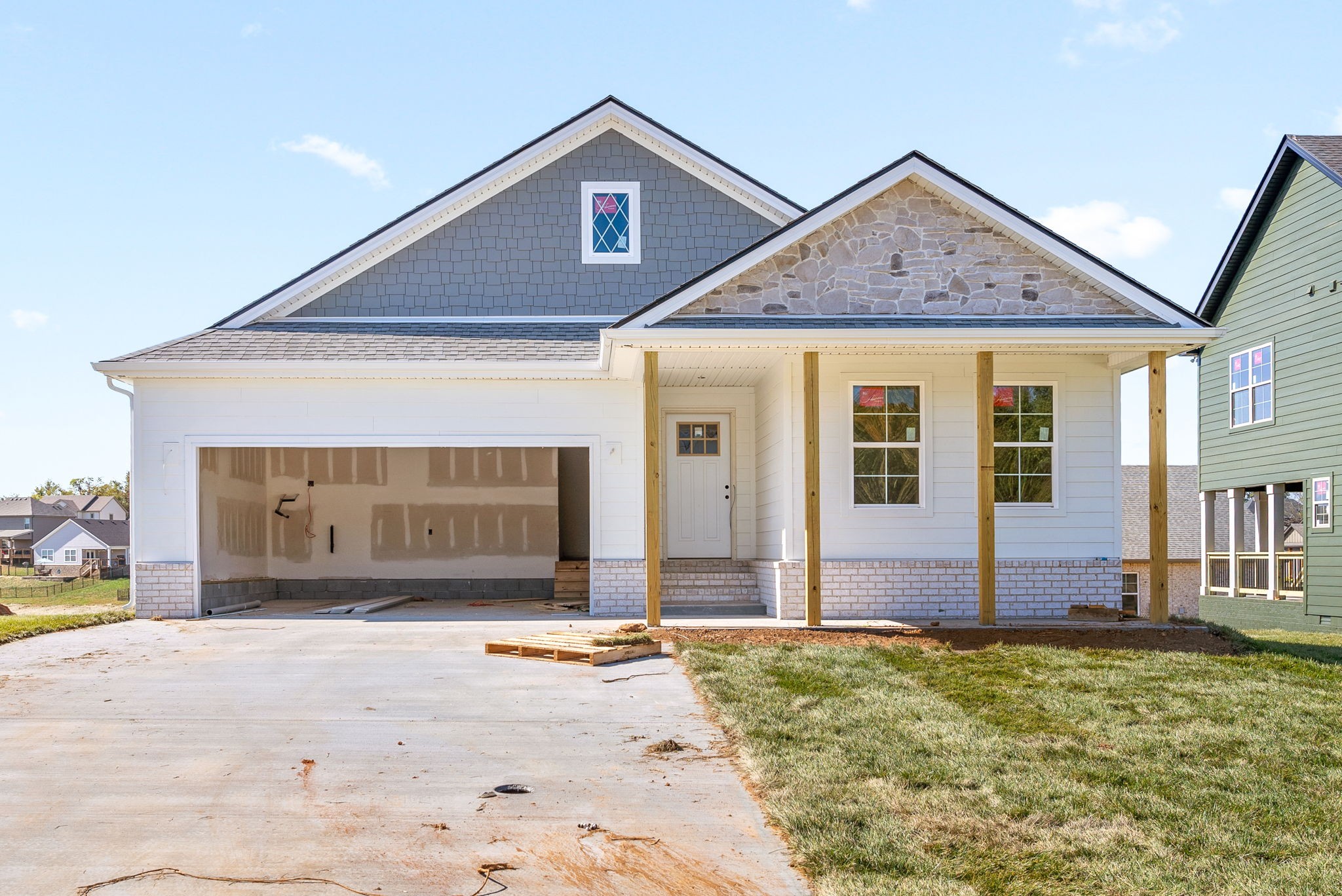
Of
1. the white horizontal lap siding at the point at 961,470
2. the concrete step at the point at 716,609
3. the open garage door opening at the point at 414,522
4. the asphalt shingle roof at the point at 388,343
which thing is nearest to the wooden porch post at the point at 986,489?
the white horizontal lap siding at the point at 961,470

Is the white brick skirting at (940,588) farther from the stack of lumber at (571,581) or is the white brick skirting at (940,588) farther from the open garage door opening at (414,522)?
the open garage door opening at (414,522)

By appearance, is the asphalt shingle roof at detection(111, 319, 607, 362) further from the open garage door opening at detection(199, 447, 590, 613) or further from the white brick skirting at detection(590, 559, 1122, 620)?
the white brick skirting at detection(590, 559, 1122, 620)

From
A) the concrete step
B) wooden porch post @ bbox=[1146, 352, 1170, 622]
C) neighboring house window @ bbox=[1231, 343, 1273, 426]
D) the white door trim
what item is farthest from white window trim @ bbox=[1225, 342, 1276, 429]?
the concrete step

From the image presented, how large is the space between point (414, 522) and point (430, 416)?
14.0ft

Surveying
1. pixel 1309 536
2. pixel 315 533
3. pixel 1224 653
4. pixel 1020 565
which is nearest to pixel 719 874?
pixel 1224 653

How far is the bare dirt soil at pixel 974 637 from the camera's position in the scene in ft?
36.7

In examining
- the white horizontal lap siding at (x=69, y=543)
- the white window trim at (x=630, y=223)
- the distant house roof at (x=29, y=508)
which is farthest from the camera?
the distant house roof at (x=29, y=508)

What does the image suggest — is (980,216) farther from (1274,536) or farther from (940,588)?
(1274,536)

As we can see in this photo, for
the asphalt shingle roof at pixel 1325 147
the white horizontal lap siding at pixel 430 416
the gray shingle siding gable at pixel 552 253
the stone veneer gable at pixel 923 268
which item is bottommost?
the white horizontal lap siding at pixel 430 416

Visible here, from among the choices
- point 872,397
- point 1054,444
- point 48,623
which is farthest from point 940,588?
point 48,623

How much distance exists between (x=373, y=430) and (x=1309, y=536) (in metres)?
15.5

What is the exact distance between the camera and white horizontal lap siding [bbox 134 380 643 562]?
14445 mm

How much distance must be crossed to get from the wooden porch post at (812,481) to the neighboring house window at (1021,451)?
9.77 ft

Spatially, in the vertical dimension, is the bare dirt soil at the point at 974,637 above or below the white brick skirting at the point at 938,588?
below
